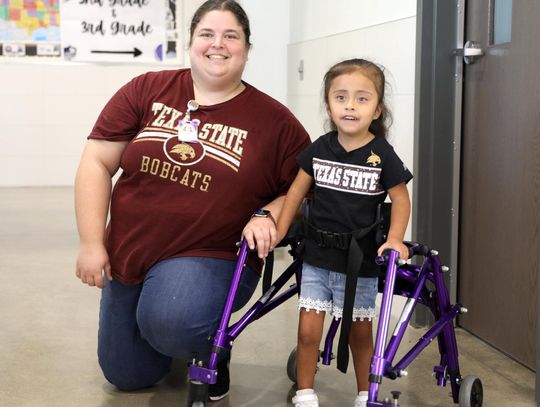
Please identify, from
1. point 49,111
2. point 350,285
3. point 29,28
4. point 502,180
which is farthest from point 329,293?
point 29,28

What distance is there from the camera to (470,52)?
2.95 meters

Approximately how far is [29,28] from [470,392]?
6006 millimetres

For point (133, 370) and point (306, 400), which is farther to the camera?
point (133, 370)

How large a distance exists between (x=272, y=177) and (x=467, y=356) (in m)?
1.03

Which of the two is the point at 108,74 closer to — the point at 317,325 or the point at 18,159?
the point at 18,159

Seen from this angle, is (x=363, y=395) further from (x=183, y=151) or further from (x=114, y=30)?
(x=114, y=30)

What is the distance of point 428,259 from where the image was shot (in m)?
2.06

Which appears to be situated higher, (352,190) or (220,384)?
(352,190)

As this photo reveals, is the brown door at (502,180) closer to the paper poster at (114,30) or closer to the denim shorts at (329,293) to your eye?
the denim shorts at (329,293)

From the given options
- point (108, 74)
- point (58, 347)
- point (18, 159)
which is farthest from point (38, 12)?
point (58, 347)

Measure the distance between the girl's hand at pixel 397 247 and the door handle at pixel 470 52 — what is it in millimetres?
1256

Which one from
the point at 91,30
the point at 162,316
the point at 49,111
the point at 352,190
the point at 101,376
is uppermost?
the point at 91,30

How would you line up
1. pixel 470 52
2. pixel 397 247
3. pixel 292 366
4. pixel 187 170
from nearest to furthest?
pixel 397 247
pixel 187 170
pixel 292 366
pixel 470 52

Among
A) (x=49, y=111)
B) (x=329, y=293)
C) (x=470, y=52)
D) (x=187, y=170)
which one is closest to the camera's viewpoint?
(x=329, y=293)
